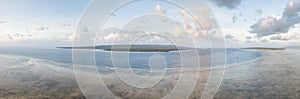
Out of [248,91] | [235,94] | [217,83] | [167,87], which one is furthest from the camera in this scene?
[217,83]

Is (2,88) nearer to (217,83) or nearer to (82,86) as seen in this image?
(82,86)

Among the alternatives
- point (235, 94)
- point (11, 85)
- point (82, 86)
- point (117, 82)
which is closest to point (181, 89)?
point (235, 94)

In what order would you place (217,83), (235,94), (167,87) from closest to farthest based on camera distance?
(235,94) → (167,87) → (217,83)

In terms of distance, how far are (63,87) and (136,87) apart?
340 inches

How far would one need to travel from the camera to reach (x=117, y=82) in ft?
109

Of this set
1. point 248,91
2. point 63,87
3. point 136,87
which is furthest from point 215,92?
point 63,87

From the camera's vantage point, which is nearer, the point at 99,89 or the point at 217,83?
the point at 99,89

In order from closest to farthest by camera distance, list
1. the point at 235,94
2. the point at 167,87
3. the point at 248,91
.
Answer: the point at 235,94, the point at 248,91, the point at 167,87

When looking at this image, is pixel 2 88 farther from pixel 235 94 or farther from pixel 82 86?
pixel 235 94

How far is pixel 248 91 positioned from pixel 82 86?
19.0 metres

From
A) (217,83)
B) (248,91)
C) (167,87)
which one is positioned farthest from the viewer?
(217,83)

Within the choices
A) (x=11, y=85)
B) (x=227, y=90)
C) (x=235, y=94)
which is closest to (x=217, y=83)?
(x=227, y=90)

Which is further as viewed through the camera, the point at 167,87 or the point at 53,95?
the point at 167,87

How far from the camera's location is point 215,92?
87.5 ft
